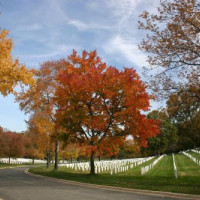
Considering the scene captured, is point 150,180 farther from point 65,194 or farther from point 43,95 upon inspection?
point 43,95

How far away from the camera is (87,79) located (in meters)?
20.2

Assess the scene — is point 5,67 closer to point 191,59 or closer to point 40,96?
point 191,59

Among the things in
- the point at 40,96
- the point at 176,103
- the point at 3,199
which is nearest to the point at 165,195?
the point at 176,103

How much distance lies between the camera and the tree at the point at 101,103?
19.9m

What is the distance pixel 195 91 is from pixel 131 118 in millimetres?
7608

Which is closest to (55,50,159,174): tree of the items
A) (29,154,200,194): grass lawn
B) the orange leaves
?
the orange leaves

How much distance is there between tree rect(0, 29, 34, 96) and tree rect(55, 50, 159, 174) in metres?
8.22

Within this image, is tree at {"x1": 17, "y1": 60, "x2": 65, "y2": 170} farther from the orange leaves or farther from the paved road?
the paved road

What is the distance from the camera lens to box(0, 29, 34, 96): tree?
1177 centimetres

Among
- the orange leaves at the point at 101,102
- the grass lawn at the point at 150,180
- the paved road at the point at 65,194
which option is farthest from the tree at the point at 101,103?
the paved road at the point at 65,194

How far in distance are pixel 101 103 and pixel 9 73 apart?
403 inches

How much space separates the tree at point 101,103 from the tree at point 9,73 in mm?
8224

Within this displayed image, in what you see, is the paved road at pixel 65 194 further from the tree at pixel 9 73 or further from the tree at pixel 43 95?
the tree at pixel 43 95

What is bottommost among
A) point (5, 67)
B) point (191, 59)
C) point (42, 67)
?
point (5, 67)
